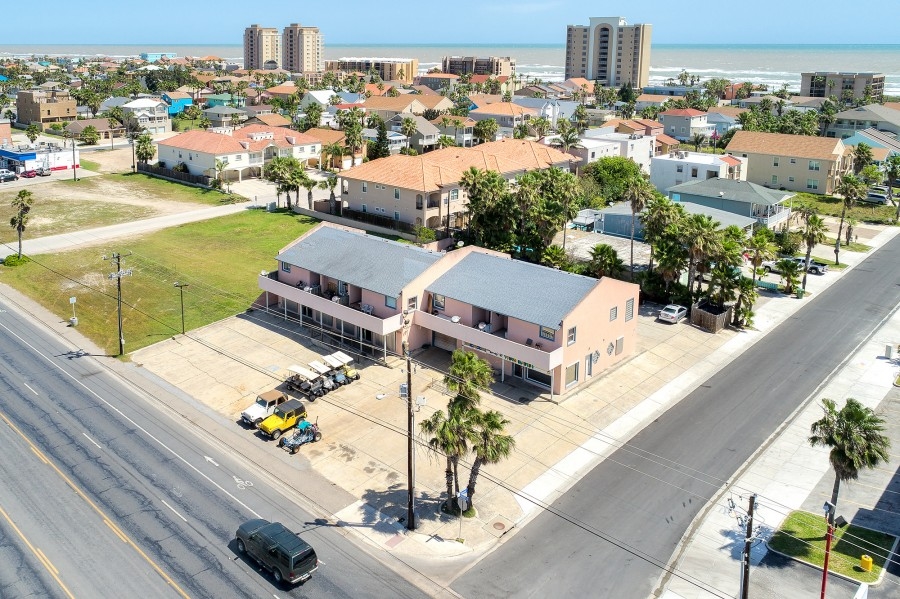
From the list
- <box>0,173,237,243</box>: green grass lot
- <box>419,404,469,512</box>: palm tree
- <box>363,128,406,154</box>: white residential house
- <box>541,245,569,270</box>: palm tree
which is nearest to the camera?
<box>419,404,469,512</box>: palm tree

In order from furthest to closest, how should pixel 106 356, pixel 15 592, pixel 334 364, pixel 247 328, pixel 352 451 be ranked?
pixel 247 328 < pixel 106 356 < pixel 334 364 < pixel 352 451 < pixel 15 592

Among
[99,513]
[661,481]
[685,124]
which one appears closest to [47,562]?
[99,513]

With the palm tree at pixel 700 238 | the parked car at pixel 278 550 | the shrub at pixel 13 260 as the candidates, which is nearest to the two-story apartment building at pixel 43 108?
the shrub at pixel 13 260

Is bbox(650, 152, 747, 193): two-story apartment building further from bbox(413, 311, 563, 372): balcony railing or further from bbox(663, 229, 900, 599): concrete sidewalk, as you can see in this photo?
bbox(413, 311, 563, 372): balcony railing

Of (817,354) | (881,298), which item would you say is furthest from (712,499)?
(881,298)

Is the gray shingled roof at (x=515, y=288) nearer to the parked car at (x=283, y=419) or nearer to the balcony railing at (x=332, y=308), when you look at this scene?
the balcony railing at (x=332, y=308)

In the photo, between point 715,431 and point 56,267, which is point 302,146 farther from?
point 715,431

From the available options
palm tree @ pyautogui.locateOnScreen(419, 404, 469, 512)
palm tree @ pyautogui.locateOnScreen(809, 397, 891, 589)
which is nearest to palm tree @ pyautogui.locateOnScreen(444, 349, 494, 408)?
palm tree @ pyautogui.locateOnScreen(419, 404, 469, 512)
